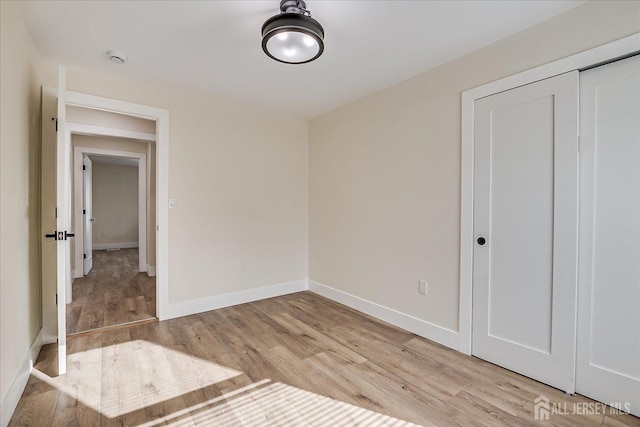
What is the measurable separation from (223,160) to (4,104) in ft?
6.56

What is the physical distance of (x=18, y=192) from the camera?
1898mm

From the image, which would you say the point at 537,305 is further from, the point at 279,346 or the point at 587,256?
the point at 279,346

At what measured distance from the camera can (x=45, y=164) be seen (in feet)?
8.32

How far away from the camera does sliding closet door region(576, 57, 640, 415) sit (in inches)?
66.4

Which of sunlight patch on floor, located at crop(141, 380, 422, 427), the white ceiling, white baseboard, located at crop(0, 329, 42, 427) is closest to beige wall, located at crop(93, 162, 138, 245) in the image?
the white ceiling

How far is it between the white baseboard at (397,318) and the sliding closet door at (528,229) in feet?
0.80

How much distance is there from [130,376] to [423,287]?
8.03ft

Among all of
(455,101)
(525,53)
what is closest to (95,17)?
(455,101)

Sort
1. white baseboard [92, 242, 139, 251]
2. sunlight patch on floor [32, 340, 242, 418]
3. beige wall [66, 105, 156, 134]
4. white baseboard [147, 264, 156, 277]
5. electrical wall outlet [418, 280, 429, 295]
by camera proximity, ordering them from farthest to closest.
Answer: white baseboard [92, 242, 139, 251], white baseboard [147, 264, 156, 277], beige wall [66, 105, 156, 134], electrical wall outlet [418, 280, 429, 295], sunlight patch on floor [32, 340, 242, 418]

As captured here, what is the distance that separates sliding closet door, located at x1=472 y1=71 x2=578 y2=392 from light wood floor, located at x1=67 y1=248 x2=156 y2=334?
3.37m

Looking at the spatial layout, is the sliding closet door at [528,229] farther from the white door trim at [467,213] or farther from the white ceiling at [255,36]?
the white ceiling at [255,36]

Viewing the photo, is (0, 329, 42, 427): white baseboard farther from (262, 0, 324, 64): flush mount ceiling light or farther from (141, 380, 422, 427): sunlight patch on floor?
(262, 0, 324, 64): flush mount ceiling light

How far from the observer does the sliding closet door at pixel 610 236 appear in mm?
1688

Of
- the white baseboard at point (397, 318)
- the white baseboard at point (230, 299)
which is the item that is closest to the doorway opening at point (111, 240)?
the white baseboard at point (230, 299)
